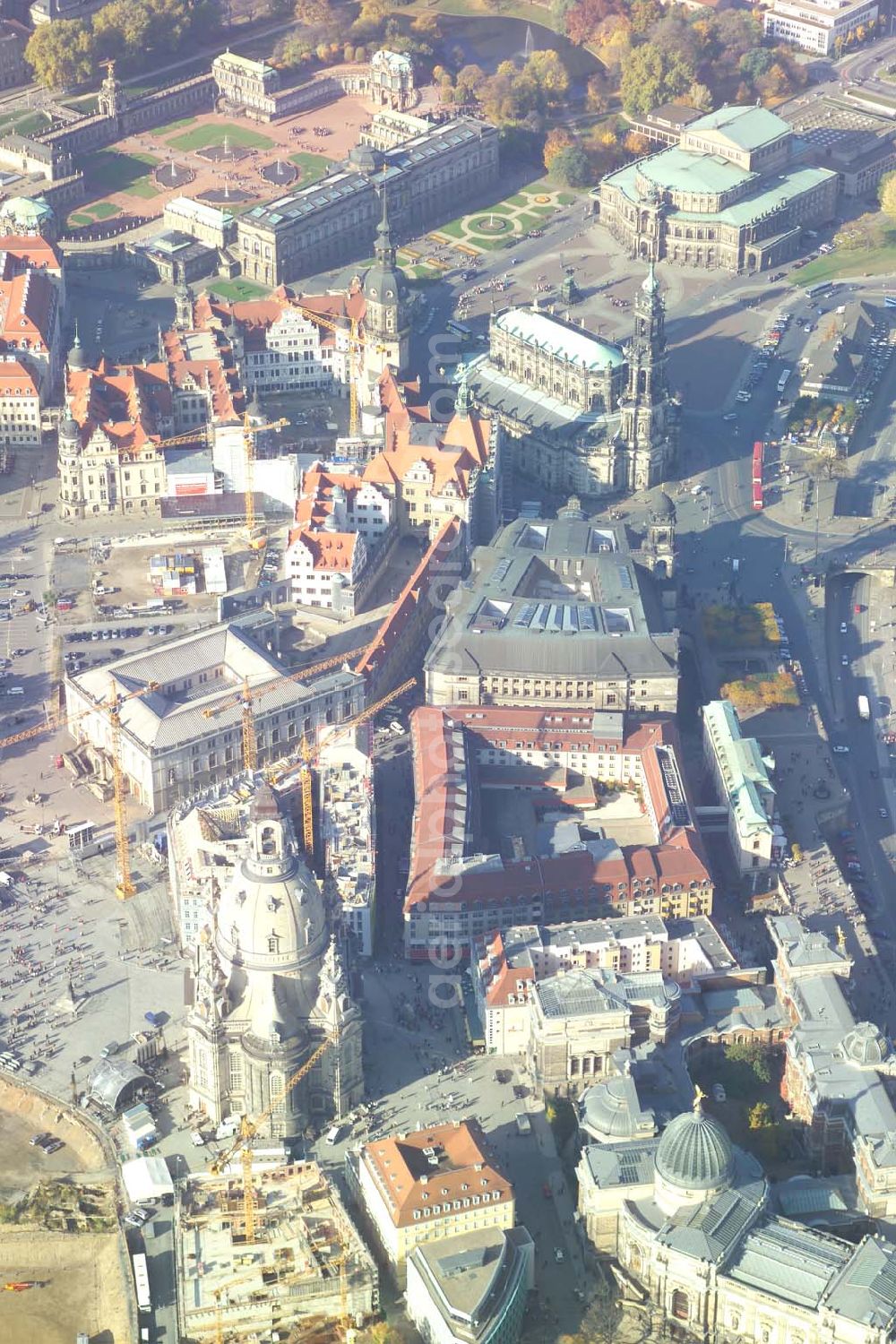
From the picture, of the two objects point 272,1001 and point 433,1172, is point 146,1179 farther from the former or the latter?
point 433,1172

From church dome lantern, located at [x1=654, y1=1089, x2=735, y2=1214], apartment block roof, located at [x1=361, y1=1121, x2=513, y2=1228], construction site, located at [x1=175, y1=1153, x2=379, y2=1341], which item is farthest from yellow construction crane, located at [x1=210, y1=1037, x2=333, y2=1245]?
church dome lantern, located at [x1=654, y1=1089, x2=735, y2=1214]

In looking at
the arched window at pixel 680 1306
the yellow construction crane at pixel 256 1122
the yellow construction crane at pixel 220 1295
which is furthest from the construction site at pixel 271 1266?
the arched window at pixel 680 1306

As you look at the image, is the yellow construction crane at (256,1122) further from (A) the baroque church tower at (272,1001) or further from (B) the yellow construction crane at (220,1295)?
(B) the yellow construction crane at (220,1295)

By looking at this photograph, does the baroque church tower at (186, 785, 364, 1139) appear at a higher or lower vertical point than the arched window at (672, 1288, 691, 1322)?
higher

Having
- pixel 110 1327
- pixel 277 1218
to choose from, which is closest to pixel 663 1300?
pixel 277 1218

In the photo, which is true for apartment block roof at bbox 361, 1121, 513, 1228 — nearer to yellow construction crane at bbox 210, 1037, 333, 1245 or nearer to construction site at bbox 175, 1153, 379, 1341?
construction site at bbox 175, 1153, 379, 1341
